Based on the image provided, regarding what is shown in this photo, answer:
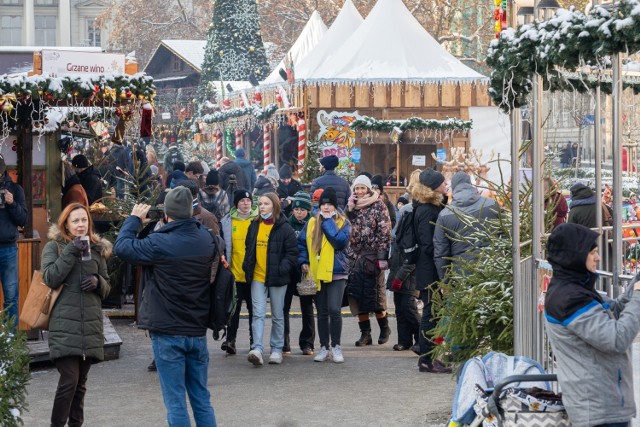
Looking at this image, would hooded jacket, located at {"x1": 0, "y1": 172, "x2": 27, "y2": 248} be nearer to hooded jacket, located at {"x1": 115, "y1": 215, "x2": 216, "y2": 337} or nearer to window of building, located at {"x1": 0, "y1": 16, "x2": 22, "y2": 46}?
hooded jacket, located at {"x1": 115, "y1": 215, "x2": 216, "y2": 337}

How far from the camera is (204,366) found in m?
7.75

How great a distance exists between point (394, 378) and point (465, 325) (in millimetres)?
2198

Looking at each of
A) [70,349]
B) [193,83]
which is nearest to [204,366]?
[70,349]

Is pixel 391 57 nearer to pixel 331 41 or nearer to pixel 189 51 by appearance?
pixel 331 41

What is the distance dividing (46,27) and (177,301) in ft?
308

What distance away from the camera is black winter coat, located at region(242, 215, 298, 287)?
37.0 feet

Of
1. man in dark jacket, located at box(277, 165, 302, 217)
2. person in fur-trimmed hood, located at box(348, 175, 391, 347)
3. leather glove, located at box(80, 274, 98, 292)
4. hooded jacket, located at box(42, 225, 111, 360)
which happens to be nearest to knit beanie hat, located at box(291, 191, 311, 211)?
person in fur-trimmed hood, located at box(348, 175, 391, 347)

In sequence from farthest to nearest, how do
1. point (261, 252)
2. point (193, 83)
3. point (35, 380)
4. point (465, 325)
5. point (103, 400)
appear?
point (193, 83), point (261, 252), point (35, 380), point (103, 400), point (465, 325)

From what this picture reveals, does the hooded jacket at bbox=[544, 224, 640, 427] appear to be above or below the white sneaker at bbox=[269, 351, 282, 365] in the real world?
above

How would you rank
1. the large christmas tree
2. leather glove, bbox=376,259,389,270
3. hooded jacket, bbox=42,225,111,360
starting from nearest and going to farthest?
1. hooded jacket, bbox=42,225,111,360
2. leather glove, bbox=376,259,389,270
3. the large christmas tree

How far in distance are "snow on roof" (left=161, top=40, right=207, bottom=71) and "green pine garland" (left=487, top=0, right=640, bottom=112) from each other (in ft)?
140

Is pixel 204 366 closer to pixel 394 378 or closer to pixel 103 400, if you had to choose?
pixel 103 400

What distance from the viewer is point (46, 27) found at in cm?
9750

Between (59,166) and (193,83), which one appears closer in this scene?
(59,166)
